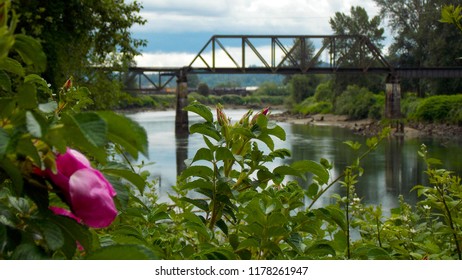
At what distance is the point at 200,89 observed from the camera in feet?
137

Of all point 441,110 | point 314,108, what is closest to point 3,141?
point 441,110

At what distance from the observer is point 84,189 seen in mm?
449

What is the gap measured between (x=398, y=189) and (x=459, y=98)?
55.8ft

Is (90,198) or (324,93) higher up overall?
(90,198)

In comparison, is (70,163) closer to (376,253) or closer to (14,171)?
(14,171)

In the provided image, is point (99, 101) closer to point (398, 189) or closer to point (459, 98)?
point (398, 189)

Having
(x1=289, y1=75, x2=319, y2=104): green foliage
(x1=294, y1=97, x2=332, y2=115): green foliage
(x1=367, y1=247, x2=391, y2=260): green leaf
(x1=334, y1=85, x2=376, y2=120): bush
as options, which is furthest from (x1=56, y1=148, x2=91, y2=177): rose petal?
(x1=289, y1=75, x2=319, y2=104): green foliage

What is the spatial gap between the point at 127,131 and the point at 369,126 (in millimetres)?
30900

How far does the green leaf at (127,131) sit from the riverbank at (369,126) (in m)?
26.1

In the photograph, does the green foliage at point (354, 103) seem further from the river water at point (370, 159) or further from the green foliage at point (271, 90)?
the green foliage at point (271, 90)

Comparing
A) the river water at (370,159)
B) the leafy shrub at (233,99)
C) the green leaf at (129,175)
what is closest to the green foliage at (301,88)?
the leafy shrub at (233,99)

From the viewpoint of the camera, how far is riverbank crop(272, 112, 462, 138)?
26.6 m
